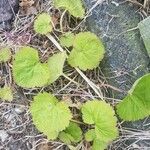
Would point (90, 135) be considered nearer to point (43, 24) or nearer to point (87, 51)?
point (87, 51)

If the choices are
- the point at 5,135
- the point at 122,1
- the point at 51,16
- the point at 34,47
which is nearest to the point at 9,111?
the point at 5,135

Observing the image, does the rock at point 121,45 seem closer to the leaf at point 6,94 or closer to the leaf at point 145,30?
the leaf at point 145,30

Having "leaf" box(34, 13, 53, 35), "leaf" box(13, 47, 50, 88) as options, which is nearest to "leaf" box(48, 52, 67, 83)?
"leaf" box(13, 47, 50, 88)

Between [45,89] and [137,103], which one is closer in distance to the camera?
[137,103]

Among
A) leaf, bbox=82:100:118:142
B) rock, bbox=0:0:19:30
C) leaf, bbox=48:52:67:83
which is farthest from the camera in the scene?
rock, bbox=0:0:19:30

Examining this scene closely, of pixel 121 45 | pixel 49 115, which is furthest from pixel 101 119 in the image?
pixel 121 45

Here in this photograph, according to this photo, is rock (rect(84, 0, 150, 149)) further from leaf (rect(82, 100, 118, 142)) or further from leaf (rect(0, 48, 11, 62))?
leaf (rect(0, 48, 11, 62))

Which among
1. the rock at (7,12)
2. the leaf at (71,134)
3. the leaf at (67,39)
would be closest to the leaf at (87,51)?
the leaf at (67,39)
